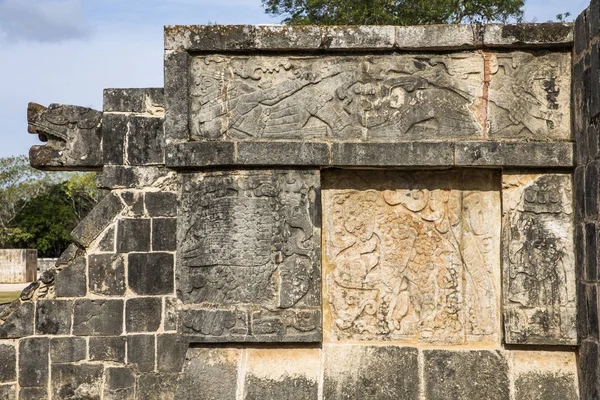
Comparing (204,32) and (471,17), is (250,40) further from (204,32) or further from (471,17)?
(471,17)

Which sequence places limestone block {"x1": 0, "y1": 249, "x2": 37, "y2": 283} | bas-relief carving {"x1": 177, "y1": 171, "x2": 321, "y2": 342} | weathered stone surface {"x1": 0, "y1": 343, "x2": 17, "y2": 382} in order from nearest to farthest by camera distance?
1. bas-relief carving {"x1": 177, "y1": 171, "x2": 321, "y2": 342}
2. weathered stone surface {"x1": 0, "y1": 343, "x2": 17, "y2": 382}
3. limestone block {"x1": 0, "y1": 249, "x2": 37, "y2": 283}

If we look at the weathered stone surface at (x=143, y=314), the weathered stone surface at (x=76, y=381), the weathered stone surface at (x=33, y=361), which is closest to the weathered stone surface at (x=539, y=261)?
the weathered stone surface at (x=143, y=314)

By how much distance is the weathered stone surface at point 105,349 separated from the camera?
754cm

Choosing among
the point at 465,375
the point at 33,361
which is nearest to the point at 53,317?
the point at 33,361

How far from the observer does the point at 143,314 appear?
7.59 meters

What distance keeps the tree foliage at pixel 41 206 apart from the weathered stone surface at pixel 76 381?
3077cm

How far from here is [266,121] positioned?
4.99 meters

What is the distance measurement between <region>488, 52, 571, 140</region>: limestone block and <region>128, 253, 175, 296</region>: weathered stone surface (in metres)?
3.91

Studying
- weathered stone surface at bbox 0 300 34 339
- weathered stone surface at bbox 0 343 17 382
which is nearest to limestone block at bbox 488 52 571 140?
weathered stone surface at bbox 0 300 34 339

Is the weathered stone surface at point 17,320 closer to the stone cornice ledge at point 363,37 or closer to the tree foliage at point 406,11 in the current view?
the stone cornice ledge at point 363,37

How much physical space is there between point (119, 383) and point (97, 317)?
0.69 meters

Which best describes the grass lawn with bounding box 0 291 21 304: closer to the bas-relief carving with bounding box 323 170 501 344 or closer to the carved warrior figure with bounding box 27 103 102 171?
the carved warrior figure with bounding box 27 103 102 171

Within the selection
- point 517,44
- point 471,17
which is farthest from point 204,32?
point 471,17

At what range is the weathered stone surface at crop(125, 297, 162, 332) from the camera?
758cm
